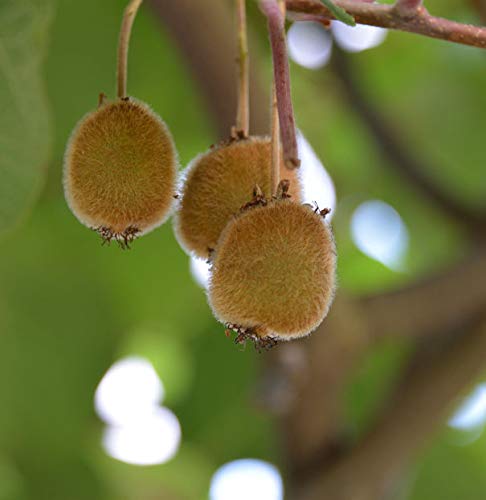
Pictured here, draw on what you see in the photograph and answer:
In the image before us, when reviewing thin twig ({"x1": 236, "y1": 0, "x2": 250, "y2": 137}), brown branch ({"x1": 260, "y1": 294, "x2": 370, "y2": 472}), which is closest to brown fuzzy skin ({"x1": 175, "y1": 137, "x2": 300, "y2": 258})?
thin twig ({"x1": 236, "y1": 0, "x2": 250, "y2": 137})

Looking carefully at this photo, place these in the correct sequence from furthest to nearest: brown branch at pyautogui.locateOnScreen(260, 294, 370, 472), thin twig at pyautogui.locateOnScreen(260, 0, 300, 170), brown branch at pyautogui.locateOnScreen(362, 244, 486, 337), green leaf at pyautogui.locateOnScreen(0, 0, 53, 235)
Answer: brown branch at pyautogui.locateOnScreen(362, 244, 486, 337) → brown branch at pyautogui.locateOnScreen(260, 294, 370, 472) → green leaf at pyautogui.locateOnScreen(0, 0, 53, 235) → thin twig at pyautogui.locateOnScreen(260, 0, 300, 170)

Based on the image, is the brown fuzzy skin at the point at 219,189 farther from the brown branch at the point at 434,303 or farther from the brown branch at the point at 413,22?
the brown branch at the point at 434,303

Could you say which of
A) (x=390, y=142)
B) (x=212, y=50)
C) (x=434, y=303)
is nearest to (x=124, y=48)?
(x=212, y=50)

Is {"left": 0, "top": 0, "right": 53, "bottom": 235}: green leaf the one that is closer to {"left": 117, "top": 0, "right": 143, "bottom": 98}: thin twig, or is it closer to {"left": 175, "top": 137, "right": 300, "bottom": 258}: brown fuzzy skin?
{"left": 117, "top": 0, "right": 143, "bottom": 98}: thin twig

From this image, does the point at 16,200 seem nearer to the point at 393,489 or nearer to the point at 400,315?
the point at 400,315

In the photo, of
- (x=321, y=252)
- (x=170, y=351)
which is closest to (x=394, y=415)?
(x=170, y=351)

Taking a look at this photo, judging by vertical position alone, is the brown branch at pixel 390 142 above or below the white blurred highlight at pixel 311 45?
below

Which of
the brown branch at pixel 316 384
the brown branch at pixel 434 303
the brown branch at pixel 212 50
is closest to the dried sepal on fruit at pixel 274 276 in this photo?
the brown branch at pixel 212 50
